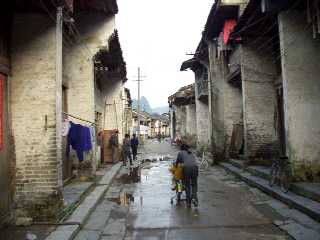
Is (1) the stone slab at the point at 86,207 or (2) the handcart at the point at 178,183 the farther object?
(2) the handcart at the point at 178,183

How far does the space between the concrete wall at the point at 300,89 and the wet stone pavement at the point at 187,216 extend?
1.60 metres

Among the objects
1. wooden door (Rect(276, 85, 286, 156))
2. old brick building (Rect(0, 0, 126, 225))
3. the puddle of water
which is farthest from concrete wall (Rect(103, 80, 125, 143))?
old brick building (Rect(0, 0, 126, 225))

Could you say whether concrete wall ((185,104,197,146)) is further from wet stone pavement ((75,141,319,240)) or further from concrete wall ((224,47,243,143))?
wet stone pavement ((75,141,319,240))

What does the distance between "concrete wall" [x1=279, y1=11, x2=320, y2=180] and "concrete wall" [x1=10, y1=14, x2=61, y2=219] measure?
21.0 ft

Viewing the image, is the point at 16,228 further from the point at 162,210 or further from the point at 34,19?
the point at 34,19

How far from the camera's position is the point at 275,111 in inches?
655

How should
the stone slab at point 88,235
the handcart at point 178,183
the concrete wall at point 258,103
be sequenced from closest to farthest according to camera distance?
the stone slab at point 88,235
the handcart at point 178,183
the concrete wall at point 258,103

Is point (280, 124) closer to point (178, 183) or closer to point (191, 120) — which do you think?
point (178, 183)

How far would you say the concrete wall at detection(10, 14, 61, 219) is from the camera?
869 cm

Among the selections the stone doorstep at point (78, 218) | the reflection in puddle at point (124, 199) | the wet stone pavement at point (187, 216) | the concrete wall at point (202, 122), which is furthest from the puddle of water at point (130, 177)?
the concrete wall at point (202, 122)

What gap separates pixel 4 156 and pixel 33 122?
2.92 feet

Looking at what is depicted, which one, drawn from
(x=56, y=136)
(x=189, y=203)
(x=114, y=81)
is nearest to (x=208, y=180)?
(x=189, y=203)

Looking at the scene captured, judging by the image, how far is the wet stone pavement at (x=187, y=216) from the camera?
790cm

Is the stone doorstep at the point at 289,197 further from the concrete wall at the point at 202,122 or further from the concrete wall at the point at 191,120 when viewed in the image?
the concrete wall at the point at 191,120
